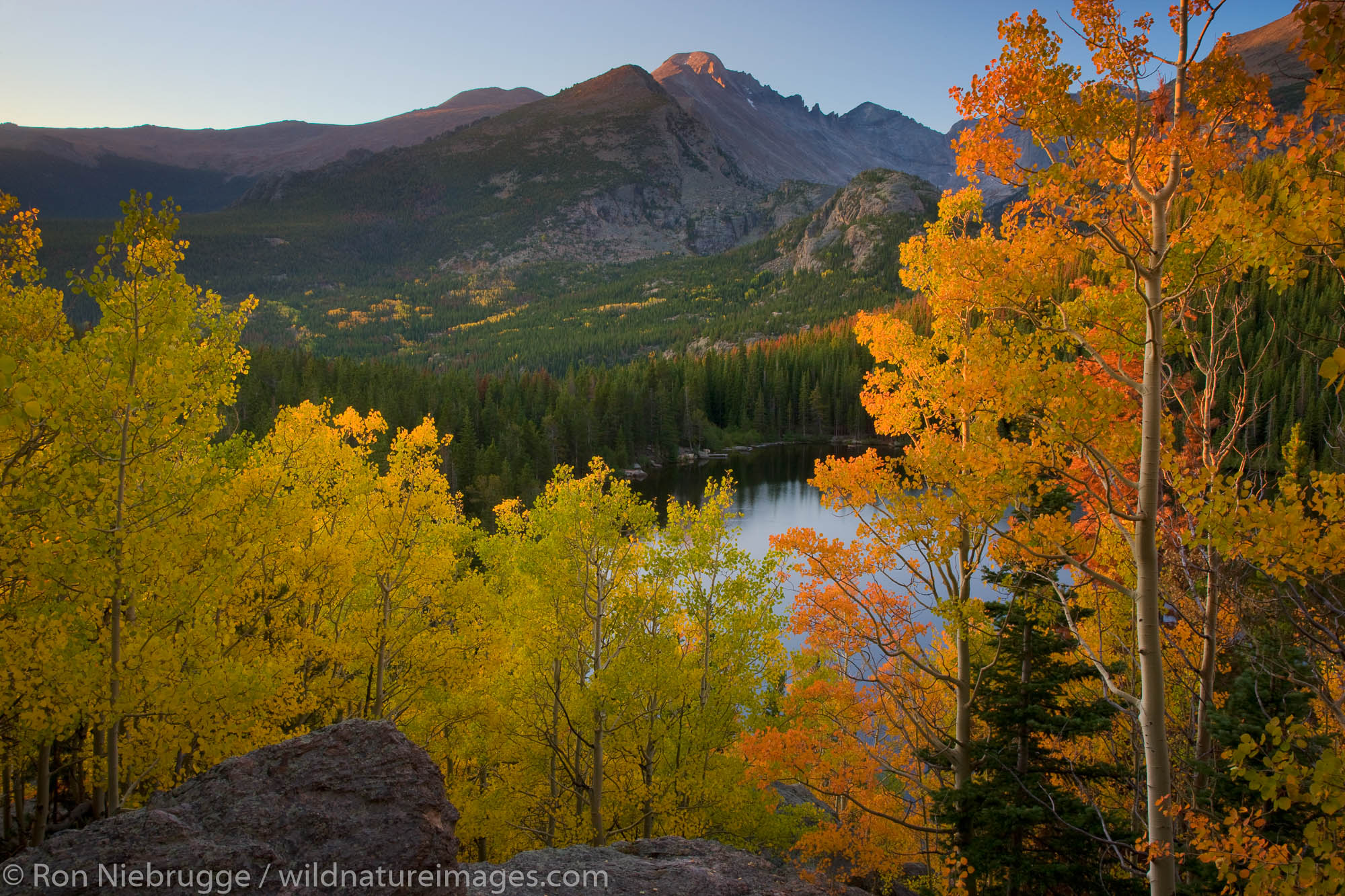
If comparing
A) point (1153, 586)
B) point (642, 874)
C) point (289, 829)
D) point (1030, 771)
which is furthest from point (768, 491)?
point (289, 829)

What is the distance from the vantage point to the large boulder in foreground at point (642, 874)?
318 inches

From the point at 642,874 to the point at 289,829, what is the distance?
4283 mm

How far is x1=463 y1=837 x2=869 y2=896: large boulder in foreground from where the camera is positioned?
26.5 feet

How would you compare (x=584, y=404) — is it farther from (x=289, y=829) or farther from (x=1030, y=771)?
(x=289, y=829)

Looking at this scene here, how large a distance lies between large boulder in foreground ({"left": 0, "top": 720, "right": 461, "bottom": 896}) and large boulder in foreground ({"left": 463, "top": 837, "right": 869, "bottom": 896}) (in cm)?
158

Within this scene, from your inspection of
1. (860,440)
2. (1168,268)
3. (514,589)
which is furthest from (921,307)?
(1168,268)

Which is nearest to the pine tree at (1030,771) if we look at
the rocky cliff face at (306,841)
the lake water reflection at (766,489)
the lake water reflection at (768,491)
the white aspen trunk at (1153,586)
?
the rocky cliff face at (306,841)

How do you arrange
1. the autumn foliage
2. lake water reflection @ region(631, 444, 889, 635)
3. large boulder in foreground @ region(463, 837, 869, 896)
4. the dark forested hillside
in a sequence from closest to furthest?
the autumn foliage < large boulder in foreground @ region(463, 837, 869, 896) < lake water reflection @ region(631, 444, 889, 635) < the dark forested hillside

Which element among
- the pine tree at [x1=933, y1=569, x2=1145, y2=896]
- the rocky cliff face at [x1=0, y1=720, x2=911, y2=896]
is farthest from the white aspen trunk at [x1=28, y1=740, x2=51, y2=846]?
the pine tree at [x1=933, y1=569, x2=1145, y2=896]

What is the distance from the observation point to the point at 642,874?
341 inches

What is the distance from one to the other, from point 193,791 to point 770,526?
46.7 metres

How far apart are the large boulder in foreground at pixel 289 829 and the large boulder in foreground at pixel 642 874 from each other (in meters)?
1.58

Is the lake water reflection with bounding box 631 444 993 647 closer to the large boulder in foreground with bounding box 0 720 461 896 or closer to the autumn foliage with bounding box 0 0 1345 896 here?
the autumn foliage with bounding box 0 0 1345 896

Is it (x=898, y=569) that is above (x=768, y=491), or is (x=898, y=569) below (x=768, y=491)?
above
